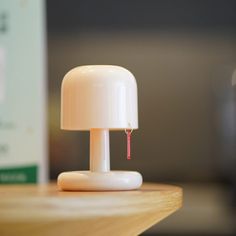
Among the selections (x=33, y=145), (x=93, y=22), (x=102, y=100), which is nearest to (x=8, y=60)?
(x=33, y=145)

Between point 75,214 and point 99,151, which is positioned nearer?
point 75,214

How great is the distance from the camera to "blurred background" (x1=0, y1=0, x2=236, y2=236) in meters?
1.78

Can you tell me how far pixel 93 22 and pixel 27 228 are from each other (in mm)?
1562

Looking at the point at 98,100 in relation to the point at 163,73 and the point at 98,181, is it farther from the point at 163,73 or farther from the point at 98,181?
the point at 163,73

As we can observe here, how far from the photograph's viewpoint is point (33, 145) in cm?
100

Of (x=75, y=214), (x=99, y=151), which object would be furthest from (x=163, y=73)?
(x=75, y=214)

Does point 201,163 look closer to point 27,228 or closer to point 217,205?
point 217,205

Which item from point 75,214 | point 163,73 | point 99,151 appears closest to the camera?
point 75,214

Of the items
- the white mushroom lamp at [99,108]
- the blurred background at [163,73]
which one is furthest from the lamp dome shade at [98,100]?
the blurred background at [163,73]

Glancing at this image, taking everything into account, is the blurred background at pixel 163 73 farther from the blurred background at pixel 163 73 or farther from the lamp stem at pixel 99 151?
the lamp stem at pixel 99 151

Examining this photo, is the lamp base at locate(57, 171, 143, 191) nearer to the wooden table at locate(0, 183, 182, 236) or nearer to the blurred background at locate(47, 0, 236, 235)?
the wooden table at locate(0, 183, 182, 236)

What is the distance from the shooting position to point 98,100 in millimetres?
417

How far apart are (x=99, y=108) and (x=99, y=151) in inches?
1.9

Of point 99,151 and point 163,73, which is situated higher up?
point 163,73
